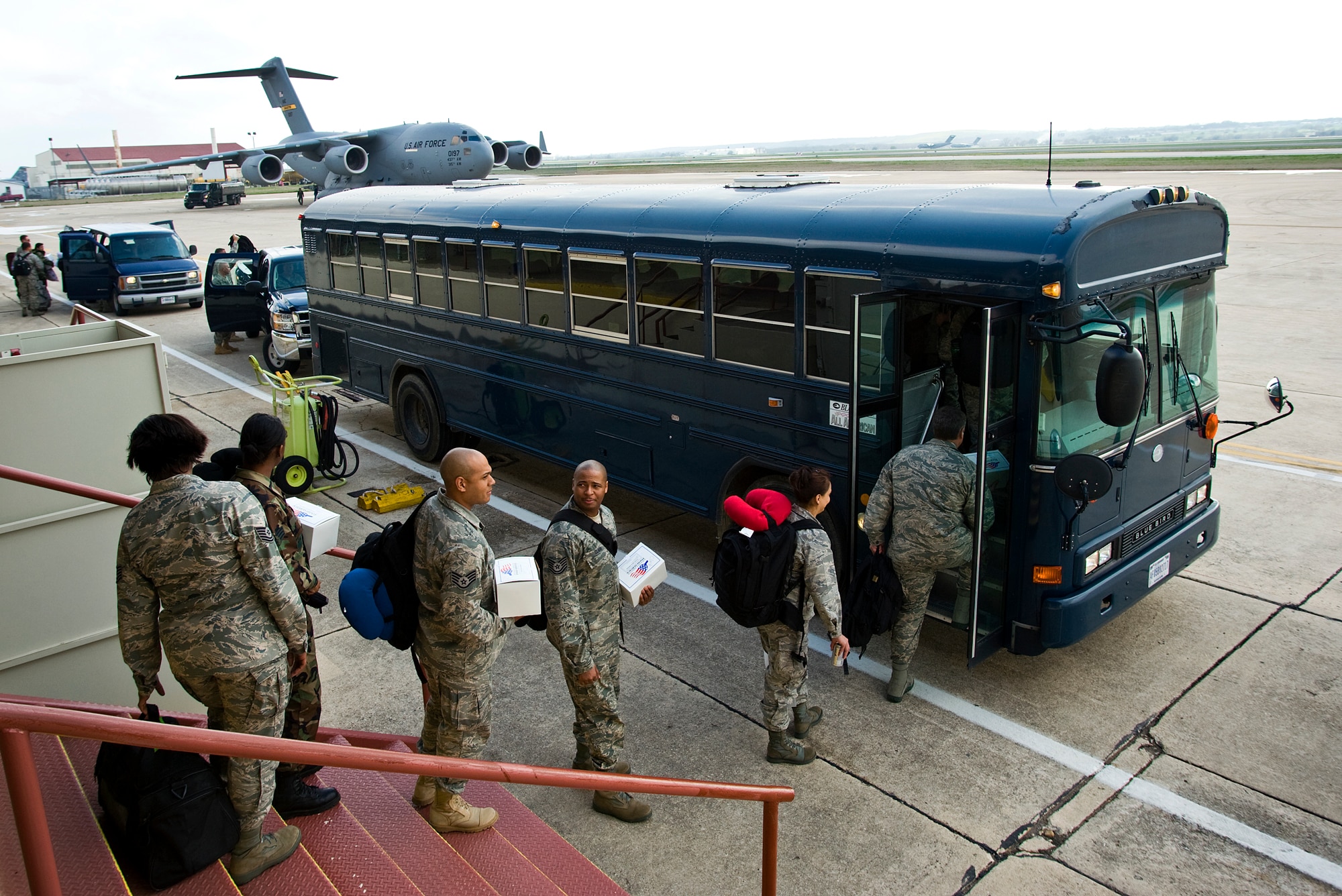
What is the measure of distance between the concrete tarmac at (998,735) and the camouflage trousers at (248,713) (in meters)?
1.64

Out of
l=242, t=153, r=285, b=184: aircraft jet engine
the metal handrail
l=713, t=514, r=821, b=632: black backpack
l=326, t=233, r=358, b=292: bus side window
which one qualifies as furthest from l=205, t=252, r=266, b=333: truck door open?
l=242, t=153, r=285, b=184: aircraft jet engine

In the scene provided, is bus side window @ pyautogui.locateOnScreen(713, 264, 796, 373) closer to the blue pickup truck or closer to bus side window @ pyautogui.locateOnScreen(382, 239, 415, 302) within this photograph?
bus side window @ pyautogui.locateOnScreen(382, 239, 415, 302)

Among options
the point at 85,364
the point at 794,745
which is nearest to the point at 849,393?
the point at 794,745

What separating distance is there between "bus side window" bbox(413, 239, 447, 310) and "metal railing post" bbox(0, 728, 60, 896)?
8.01m

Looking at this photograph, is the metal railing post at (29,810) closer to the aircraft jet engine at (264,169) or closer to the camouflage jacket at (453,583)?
the camouflage jacket at (453,583)

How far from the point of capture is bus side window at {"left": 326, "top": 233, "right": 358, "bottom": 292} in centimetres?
1143

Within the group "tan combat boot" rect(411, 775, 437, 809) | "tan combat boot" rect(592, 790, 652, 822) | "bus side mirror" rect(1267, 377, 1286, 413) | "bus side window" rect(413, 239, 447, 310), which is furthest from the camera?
"bus side window" rect(413, 239, 447, 310)

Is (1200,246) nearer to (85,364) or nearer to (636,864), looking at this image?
(636,864)

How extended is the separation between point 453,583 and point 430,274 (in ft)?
22.1

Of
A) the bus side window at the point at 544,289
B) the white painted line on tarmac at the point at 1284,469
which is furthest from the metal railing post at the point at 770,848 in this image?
the white painted line on tarmac at the point at 1284,469

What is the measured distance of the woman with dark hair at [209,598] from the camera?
11.6 ft

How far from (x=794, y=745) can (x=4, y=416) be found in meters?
4.29

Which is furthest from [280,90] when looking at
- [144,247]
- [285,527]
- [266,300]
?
[285,527]

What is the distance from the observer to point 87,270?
20703 millimetres
